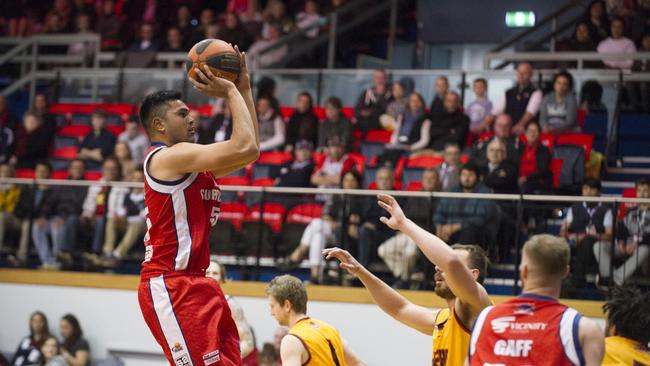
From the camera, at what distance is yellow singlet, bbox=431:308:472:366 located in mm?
5047

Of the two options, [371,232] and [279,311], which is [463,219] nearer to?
[371,232]

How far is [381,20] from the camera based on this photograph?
17.2 m

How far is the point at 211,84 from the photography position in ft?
17.4

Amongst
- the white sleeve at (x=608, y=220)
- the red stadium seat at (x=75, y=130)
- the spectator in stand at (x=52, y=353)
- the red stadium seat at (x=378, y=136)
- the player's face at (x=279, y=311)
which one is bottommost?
the spectator in stand at (x=52, y=353)

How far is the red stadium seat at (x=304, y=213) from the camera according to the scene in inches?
461

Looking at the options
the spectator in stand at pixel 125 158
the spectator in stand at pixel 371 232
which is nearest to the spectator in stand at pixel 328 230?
the spectator in stand at pixel 371 232

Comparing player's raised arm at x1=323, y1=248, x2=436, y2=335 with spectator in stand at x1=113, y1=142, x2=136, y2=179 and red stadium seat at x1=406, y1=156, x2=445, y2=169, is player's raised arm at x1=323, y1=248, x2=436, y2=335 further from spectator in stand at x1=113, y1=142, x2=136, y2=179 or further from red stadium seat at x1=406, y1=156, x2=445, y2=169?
spectator in stand at x1=113, y1=142, x2=136, y2=179

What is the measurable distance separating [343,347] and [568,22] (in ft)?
30.6

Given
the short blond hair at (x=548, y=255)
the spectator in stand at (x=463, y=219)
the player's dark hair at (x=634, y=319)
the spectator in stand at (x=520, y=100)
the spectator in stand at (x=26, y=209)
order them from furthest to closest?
1. the spectator in stand at (x=26, y=209)
2. the spectator in stand at (x=520, y=100)
3. the spectator in stand at (x=463, y=219)
4. the player's dark hair at (x=634, y=319)
5. the short blond hair at (x=548, y=255)

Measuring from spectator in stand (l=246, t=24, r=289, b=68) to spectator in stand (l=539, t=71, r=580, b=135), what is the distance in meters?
4.60

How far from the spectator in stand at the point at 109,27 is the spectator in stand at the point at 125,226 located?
5528 millimetres

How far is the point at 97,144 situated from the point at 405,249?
500 centimetres

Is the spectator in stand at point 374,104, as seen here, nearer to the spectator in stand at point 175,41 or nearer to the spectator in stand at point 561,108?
the spectator in stand at point 561,108

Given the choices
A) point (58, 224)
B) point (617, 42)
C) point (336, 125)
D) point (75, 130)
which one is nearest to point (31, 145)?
point (75, 130)
